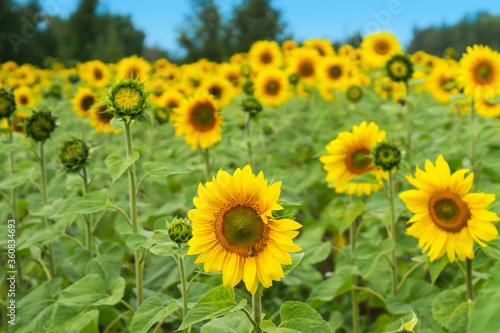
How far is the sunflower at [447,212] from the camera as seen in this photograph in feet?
5.25

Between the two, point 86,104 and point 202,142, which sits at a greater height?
point 86,104

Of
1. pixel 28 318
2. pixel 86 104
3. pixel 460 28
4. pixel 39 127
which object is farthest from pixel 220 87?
pixel 460 28

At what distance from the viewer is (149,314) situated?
61.2 inches

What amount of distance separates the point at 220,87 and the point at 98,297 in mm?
2690

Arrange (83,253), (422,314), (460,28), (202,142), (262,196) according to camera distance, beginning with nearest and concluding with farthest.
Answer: (262,196)
(422,314)
(83,253)
(202,142)
(460,28)

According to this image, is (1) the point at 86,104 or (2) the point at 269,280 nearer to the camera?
(2) the point at 269,280

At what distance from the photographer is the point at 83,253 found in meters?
2.14

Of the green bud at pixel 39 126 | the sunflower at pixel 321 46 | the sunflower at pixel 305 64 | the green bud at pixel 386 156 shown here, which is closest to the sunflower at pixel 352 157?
the green bud at pixel 386 156

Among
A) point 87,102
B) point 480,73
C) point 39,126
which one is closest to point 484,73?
point 480,73

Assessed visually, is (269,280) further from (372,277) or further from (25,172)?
(25,172)

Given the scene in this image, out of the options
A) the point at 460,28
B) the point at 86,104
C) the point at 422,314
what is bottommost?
the point at 422,314

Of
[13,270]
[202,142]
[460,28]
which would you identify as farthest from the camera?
[460,28]

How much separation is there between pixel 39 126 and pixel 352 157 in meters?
1.62

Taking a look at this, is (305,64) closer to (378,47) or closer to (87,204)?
(378,47)
